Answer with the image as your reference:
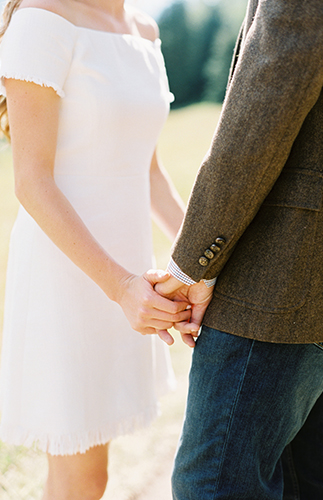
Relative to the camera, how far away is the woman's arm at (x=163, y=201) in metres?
1.91

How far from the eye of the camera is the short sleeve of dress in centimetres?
135

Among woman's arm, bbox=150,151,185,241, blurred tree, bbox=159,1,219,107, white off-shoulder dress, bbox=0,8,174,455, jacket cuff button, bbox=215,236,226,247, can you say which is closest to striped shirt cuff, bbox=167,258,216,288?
jacket cuff button, bbox=215,236,226,247

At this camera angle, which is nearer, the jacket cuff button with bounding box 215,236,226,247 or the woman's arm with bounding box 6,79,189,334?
the jacket cuff button with bounding box 215,236,226,247

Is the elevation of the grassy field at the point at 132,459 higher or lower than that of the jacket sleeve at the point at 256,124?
lower

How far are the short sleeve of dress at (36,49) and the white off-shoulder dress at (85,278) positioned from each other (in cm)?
1

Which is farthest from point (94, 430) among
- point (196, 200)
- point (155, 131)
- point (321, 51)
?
point (321, 51)

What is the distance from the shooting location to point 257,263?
3.69 feet

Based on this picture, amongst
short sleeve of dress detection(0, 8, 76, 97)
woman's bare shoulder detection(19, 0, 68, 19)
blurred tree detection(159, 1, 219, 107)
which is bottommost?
blurred tree detection(159, 1, 219, 107)

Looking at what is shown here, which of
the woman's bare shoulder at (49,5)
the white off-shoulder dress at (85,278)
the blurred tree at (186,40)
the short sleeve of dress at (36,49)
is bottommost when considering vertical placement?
the blurred tree at (186,40)

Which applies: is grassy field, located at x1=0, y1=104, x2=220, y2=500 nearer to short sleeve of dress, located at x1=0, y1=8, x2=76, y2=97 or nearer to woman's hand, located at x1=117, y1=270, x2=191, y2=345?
short sleeve of dress, located at x1=0, y1=8, x2=76, y2=97

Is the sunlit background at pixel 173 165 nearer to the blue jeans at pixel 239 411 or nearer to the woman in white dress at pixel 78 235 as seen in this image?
the woman in white dress at pixel 78 235

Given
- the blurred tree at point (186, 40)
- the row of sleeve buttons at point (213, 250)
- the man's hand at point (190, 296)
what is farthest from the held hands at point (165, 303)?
the blurred tree at point (186, 40)

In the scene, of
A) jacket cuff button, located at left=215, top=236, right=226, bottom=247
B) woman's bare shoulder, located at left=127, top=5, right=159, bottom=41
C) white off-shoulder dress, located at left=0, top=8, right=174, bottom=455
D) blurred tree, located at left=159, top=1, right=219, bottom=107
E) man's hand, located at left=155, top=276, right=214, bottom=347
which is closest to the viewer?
jacket cuff button, located at left=215, top=236, right=226, bottom=247

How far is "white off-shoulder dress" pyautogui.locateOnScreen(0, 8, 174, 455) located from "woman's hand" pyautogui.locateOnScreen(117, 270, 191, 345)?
27 centimetres
